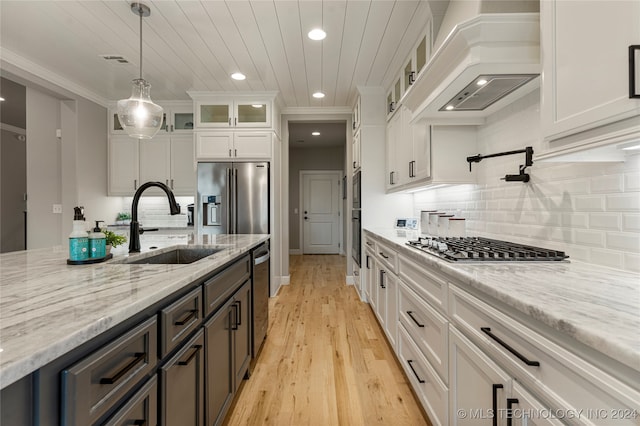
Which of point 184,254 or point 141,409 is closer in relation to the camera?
point 141,409

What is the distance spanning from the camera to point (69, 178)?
405cm

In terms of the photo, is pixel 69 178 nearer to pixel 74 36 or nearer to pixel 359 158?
pixel 74 36

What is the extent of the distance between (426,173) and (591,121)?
1.57 metres

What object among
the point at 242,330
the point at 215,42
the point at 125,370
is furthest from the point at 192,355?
the point at 215,42

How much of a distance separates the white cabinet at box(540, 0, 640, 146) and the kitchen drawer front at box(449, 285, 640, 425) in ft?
2.00

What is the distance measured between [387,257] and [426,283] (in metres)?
0.96

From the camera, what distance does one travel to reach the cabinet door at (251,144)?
4168 mm

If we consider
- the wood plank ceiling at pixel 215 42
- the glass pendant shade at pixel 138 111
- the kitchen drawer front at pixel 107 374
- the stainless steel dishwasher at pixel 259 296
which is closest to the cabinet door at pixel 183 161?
the wood plank ceiling at pixel 215 42

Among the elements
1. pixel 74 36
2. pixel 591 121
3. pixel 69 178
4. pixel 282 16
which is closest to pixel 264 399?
pixel 591 121

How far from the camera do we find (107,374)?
724 mm

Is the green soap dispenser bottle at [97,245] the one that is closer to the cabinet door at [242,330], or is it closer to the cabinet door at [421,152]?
the cabinet door at [242,330]

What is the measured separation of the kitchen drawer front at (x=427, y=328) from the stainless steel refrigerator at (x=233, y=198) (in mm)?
2483

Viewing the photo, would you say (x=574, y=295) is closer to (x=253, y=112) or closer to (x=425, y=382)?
(x=425, y=382)

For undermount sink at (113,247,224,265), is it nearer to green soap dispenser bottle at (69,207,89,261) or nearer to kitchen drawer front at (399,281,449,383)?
green soap dispenser bottle at (69,207,89,261)
